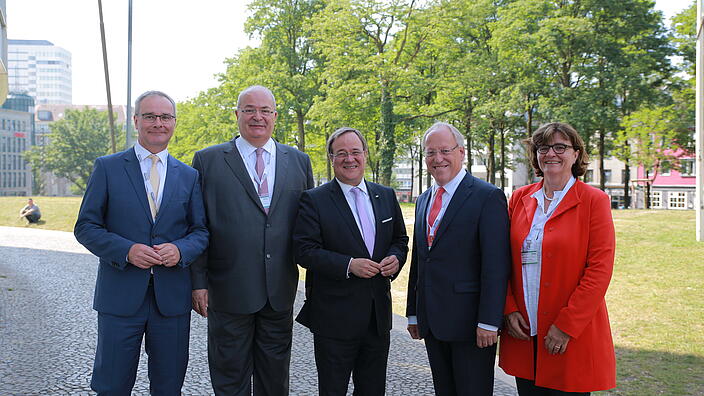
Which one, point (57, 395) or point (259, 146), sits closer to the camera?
point (259, 146)

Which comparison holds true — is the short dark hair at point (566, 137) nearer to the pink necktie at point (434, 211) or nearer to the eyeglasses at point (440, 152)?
the eyeglasses at point (440, 152)

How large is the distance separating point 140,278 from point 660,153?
41817 mm

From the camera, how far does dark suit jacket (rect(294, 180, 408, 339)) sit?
3791 mm

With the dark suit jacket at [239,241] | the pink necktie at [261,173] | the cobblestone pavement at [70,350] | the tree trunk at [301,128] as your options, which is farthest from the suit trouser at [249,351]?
the tree trunk at [301,128]

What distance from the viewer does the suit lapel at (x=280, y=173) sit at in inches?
160

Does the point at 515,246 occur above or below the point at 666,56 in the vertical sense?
below

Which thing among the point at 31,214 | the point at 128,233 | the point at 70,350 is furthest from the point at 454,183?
the point at 31,214

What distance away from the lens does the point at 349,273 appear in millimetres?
3715

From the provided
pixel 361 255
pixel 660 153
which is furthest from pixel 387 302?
pixel 660 153

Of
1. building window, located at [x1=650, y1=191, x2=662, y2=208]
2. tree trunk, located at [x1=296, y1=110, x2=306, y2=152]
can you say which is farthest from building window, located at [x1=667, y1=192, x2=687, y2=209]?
tree trunk, located at [x1=296, y1=110, x2=306, y2=152]

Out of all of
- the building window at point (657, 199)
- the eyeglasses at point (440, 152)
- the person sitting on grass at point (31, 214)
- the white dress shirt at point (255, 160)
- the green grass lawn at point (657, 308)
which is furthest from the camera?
the building window at point (657, 199)

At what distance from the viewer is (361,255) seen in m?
3.80

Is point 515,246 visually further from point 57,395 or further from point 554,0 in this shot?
point 554,0

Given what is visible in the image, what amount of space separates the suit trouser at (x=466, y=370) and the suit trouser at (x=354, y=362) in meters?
0.44
